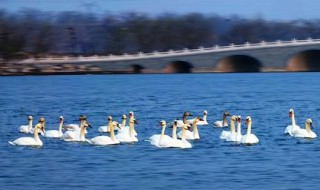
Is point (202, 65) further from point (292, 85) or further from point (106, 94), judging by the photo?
point (106, 94)

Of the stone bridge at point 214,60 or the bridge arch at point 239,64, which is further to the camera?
the bridge arch at point 239,64

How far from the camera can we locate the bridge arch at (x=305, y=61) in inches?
3969

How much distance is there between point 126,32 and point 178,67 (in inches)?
1279

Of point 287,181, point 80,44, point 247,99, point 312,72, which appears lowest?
point 287,181

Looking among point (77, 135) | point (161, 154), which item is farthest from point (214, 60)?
point (161, 154)

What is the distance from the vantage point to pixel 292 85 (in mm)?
Result: 73688

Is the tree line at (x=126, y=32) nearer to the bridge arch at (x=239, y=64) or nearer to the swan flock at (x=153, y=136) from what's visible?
the bridge arch at (x=239, y=64)

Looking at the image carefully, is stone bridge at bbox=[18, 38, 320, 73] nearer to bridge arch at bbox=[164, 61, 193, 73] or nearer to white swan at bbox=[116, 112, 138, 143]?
bridge arch at bbox=[164, 61, 193, 73]

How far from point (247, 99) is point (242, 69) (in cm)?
4770

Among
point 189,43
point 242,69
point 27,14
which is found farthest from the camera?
point 27,14

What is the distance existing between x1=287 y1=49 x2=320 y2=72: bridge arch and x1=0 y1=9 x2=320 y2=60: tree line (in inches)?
957

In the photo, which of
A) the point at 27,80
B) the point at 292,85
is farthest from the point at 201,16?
the point at 292,85

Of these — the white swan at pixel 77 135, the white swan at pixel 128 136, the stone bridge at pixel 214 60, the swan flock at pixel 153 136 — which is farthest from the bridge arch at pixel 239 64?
the white swan at pixel 77 135

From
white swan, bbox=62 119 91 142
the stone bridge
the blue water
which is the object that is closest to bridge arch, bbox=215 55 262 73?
the stone bridge
